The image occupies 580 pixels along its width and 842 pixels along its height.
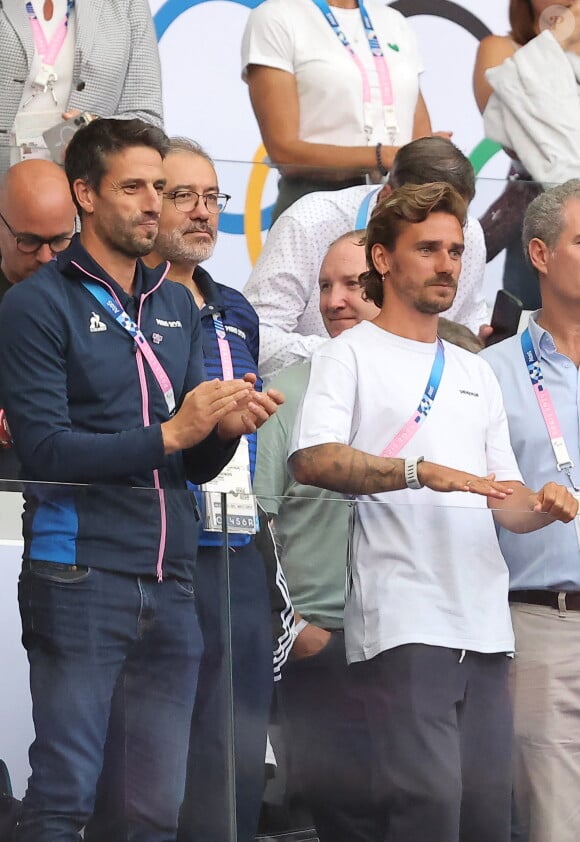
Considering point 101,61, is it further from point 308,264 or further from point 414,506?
point 414,506

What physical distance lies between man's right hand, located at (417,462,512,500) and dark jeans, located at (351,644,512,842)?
36cm

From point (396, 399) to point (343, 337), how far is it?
9.2 inches

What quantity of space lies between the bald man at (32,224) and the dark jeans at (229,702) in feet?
4.49

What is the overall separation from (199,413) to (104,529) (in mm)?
323

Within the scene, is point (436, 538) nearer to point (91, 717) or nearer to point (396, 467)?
point (396, 467)

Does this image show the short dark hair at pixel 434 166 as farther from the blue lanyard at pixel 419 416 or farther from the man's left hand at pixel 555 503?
the man's left hand at pixel 555 503

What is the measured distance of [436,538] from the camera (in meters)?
3.99

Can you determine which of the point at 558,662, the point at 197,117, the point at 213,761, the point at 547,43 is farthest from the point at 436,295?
the point at 197,117

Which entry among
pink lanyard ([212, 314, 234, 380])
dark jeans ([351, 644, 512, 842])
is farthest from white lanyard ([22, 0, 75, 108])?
dark jeans ([351, 644, 512, 842])

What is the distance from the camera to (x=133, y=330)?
13.2ft

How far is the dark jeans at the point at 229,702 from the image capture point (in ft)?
12.4

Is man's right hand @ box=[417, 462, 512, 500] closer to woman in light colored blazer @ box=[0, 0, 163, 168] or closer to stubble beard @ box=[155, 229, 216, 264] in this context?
stubble beard @ box=[155, 229, 216, 264]

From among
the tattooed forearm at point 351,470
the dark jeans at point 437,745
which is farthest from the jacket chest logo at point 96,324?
the dark jeans at point 437,745

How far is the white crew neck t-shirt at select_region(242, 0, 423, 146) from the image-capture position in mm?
5578
